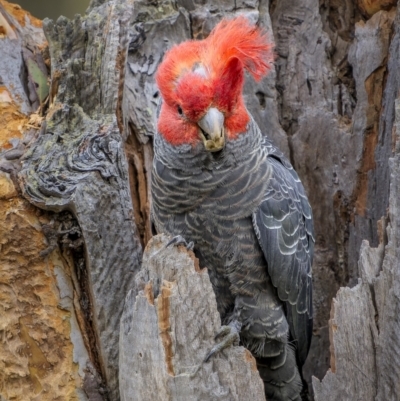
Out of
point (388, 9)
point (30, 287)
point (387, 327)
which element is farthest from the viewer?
point (388, 9)

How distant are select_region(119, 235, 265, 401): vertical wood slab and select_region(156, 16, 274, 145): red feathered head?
66 centimetres

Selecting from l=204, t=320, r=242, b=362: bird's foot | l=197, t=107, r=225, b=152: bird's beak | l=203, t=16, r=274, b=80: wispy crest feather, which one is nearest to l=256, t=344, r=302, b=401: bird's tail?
l=204, t=320, r=242, b=362: bird's foot

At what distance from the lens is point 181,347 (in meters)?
2.26

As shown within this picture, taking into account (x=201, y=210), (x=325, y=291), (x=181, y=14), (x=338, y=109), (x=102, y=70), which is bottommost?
(x=325, y=291)

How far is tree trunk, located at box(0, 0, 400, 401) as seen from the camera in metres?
2.29

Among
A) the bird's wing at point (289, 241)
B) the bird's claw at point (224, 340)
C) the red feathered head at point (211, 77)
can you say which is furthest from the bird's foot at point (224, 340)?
the red feathered head at point (211, 77)

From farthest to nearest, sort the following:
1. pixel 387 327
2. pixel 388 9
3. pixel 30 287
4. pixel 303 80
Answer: pixel 303 80
pixel 388 9
pixel 30 287
pixel 387 327

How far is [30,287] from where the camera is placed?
9.12ft

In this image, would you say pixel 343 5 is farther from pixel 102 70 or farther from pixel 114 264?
pixel 114 264

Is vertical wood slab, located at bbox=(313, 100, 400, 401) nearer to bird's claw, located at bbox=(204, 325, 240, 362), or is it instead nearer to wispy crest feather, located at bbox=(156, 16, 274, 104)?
bird's claw, located at bbox=(204, 325, 240, 362)

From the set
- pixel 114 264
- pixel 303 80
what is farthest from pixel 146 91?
pixel 114 264

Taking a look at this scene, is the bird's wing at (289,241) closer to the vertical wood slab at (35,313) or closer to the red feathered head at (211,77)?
the red feathered head at (211,77)

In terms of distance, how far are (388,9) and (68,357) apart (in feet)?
8.26

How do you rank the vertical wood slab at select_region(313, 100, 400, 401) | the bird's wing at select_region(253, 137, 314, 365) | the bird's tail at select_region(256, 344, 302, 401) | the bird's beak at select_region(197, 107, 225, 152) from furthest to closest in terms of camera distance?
the bird's tail at select_region(256, 344, 302, 401), the bird's wing at select_region(253, 137, 314, 365), the bird's beak at select_region(197, 107, 225, 152), the vertical wood slab at select_region(313, 100, 400, 401)
